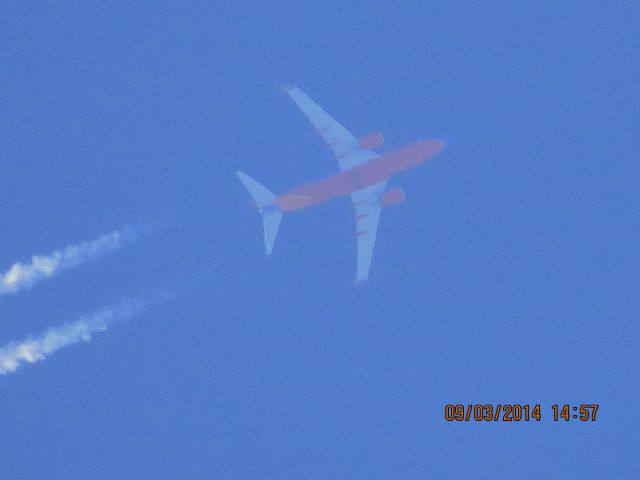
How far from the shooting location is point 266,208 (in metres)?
43.8

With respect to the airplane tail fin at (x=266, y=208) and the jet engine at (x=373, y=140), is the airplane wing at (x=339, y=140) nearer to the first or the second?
the jet engine at (x=373, y=140)

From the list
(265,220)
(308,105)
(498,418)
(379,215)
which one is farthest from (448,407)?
(308,105)

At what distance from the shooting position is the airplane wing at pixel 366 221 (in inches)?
1825

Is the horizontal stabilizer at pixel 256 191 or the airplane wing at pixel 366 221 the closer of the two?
the horizontal stabilizer at pixel 256 191

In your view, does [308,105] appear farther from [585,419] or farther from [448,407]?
[585,419]

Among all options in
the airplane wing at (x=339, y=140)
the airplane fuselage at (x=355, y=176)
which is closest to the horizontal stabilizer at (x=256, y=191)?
the airplane fuselage at (x=355, y=176)

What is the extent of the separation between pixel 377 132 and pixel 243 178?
762 centimetres

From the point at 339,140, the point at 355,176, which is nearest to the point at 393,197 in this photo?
the point at 355,176

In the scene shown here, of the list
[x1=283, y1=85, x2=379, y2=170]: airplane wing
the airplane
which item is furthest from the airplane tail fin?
[x1=283, y1=85, x2=379, y2=170]: airplane wing

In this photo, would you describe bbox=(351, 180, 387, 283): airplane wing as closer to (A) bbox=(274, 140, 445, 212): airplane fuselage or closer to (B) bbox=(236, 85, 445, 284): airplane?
(B) bbox=(236, 85, 445, 284): airplane

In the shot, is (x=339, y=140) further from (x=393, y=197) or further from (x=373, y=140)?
(x=393, y=197)

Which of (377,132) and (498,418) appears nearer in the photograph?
(377,132)

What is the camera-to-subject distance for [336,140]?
45.3 metres

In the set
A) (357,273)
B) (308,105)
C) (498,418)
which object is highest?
(308,105)
